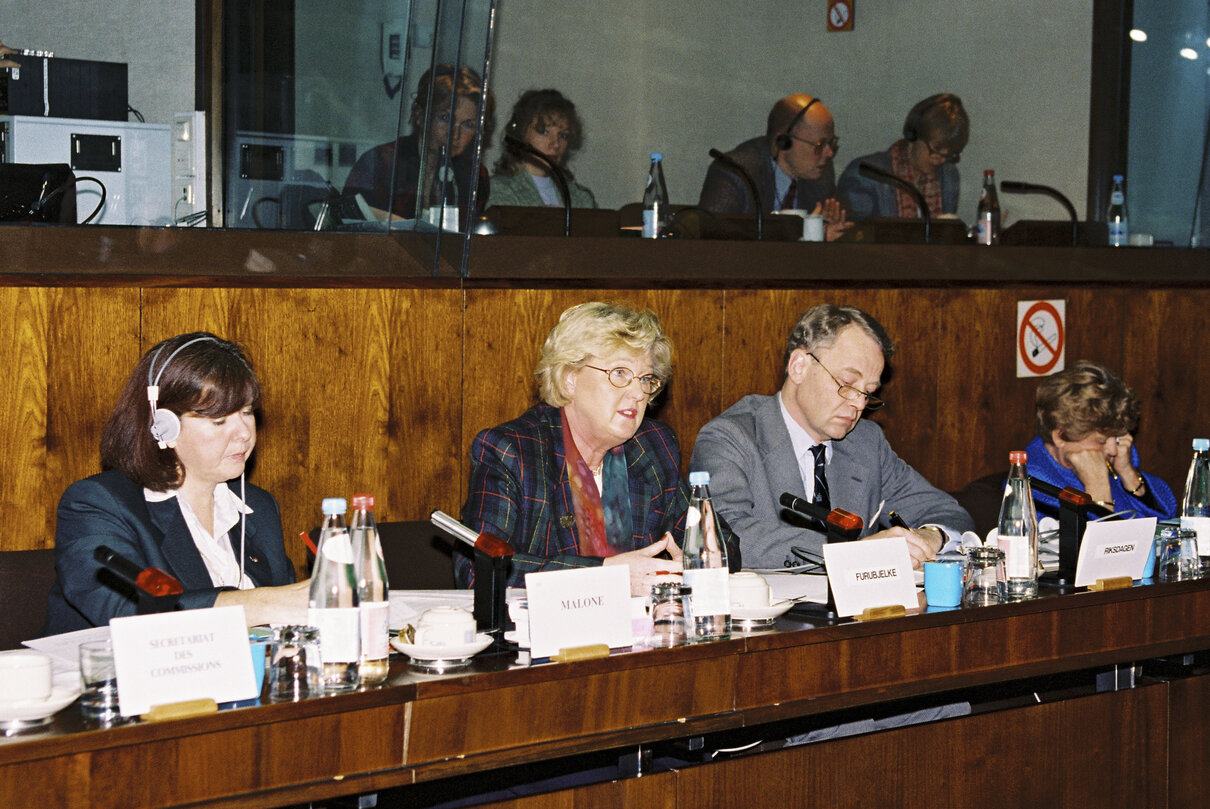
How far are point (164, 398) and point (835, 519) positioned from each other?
3.77 ft

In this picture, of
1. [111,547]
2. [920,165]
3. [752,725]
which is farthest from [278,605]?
[920,165]

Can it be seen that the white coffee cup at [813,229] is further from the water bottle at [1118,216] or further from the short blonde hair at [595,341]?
the short blonde hair at [595,341]

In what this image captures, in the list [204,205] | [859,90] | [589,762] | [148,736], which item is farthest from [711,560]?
[859,90]

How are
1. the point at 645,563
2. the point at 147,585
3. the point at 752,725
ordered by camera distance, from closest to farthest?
1. the point at 147,585
2. the point at 752,725
3. the point at 645,563

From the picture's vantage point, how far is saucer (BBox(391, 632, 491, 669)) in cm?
175

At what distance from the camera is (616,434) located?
262cm

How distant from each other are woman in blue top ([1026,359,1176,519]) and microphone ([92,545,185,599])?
2.39 m

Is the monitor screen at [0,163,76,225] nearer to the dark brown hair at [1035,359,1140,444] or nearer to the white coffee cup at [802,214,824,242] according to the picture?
the white coffee cup at [802,214,824,242]

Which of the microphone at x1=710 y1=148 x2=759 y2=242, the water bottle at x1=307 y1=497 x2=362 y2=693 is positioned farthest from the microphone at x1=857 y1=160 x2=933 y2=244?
the water bottle at x1=307 y1=497 x2=362 y2=693

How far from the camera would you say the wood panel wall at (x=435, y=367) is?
280 centimetres

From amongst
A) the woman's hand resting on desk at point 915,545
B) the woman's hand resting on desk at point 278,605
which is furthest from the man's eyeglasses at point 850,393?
the woman's hand resting on desk at point 278,605

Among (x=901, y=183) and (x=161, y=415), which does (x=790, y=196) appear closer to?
(x=901, y=183)

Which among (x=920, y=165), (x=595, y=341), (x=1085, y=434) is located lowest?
(x=1085, y=434)

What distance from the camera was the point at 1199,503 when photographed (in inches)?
108
